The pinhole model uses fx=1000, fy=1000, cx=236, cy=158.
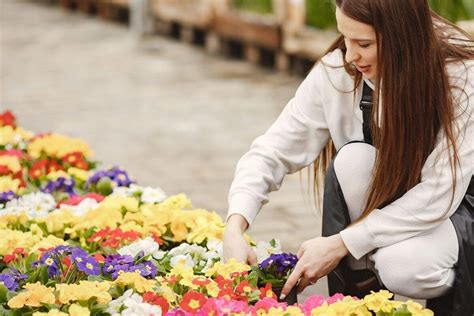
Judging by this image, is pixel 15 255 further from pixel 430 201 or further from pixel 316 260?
pixel 430 201

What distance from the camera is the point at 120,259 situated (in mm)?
2576

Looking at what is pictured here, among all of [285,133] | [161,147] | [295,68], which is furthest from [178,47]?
[285,133]

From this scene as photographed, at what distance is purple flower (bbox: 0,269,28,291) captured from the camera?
2.38 metres

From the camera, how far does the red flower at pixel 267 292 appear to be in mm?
2400

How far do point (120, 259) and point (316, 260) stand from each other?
51 cm

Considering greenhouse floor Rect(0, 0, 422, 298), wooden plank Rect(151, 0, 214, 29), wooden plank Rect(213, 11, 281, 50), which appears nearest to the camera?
greenhouse floor Rect(0, 0, 422, 298)

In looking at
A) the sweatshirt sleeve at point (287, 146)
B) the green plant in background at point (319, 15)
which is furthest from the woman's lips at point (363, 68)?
the green plant in background at point (319, 15)

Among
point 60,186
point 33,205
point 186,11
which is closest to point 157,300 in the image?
point 33,205

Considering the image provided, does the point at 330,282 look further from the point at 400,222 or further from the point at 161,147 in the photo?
the point at 161,147

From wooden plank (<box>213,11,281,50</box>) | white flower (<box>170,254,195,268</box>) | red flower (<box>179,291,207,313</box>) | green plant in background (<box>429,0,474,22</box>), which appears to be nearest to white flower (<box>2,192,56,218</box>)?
white flower (<box>170,254,195,268</box>)

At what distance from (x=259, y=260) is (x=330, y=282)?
20 cm

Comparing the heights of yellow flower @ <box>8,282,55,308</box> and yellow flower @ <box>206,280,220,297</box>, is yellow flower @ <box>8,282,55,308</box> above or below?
above

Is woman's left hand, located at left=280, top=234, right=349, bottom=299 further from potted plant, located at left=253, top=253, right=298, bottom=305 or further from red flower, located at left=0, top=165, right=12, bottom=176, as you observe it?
red flower, located at left=0, top=165, right=12, bottom=176

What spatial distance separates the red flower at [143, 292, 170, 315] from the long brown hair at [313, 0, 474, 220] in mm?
566
